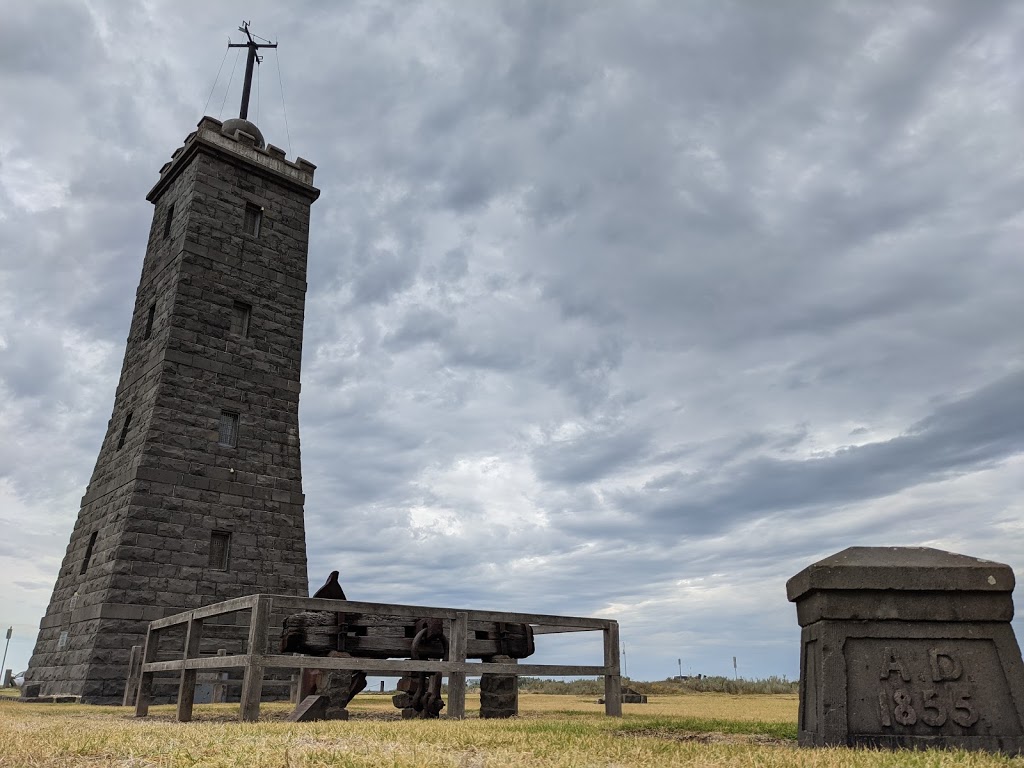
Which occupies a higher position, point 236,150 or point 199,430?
point 236,150

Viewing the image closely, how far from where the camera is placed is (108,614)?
16.4 m

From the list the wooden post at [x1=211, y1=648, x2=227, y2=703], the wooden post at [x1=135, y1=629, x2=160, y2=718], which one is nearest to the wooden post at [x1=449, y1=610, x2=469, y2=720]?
the wooden post at [x1=135, y1=629, x2=160, y2=718]

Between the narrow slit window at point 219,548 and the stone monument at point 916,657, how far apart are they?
1556 centimetres

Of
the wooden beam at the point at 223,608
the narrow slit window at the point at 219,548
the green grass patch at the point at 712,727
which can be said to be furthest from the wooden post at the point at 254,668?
the narrow slit window at the point at 219,548

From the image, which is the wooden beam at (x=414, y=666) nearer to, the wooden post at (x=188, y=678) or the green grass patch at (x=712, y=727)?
the wooden post at (x=188, y=678)

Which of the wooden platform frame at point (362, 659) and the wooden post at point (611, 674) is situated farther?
the wooden post at point (611, 674)

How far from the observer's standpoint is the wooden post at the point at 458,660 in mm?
9281

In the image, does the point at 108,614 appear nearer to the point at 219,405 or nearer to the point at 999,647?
the point at 219,405

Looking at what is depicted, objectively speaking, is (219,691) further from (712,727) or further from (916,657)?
(916,657)

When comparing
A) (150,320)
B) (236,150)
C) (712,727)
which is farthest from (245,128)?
(712,727)

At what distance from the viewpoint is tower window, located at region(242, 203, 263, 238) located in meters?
21.5

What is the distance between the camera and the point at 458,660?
9430 millimetres

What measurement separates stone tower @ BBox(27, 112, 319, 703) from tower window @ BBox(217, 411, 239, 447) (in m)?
0.03

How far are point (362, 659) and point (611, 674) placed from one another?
377 centimetres
